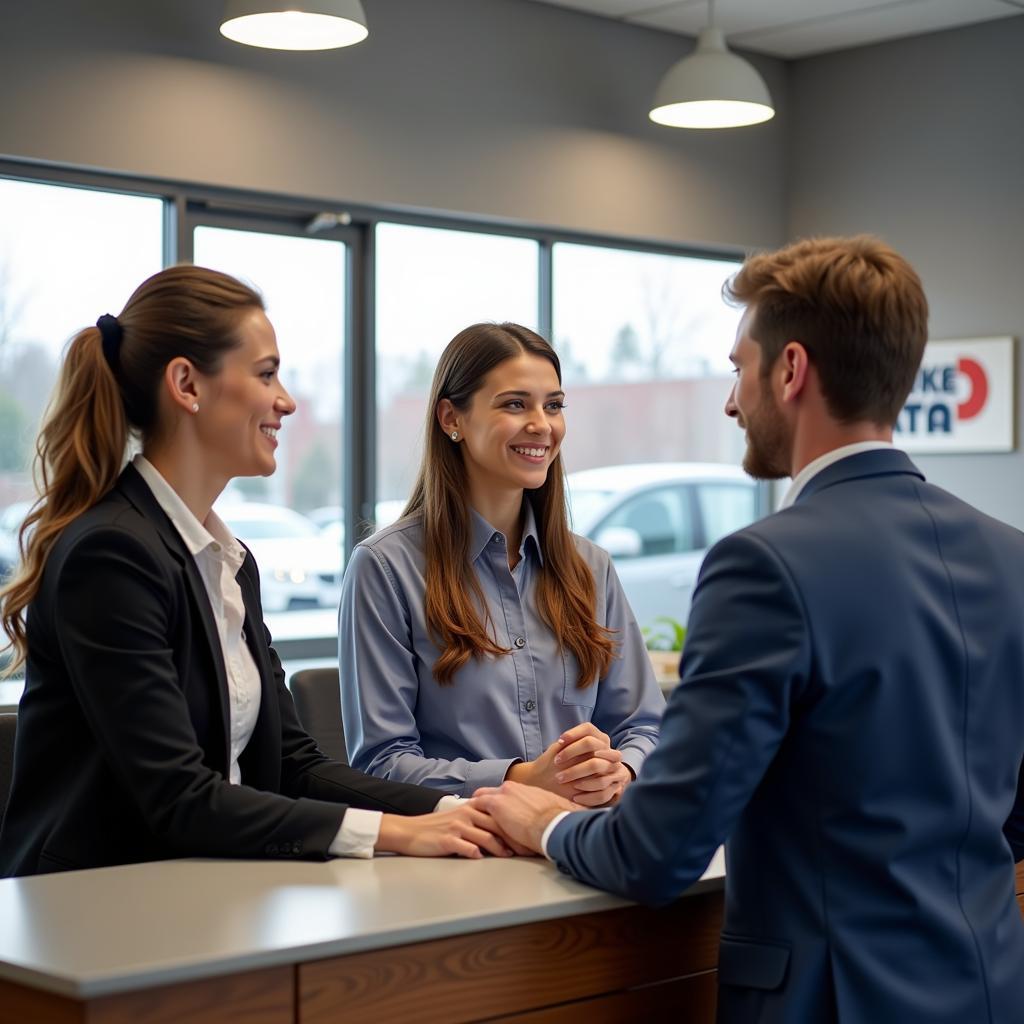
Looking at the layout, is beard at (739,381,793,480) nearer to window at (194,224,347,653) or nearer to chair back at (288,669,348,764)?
chair back at (288,669,348,764)

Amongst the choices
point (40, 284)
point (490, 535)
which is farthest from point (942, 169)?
point (490, 535)

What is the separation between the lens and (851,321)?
1.59 metres

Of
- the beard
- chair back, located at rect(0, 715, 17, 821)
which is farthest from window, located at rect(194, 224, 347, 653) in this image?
the beard

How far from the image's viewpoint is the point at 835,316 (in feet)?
5.24

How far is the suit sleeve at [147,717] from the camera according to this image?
5.65 ft

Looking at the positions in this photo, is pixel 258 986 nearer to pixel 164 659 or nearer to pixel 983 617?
pixel 164 659

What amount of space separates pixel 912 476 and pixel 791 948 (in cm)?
52

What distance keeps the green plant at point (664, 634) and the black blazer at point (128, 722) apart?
12.0 feet

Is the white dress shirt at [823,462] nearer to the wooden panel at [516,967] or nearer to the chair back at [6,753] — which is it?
the wooden panel at [516,967]

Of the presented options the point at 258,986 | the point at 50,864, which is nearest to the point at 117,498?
the point at 50,864

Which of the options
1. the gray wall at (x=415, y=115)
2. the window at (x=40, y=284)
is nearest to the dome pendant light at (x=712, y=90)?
the gray wall at (x=415, y=115)

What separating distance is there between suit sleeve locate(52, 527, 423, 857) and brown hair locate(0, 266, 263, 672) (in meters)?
0.15

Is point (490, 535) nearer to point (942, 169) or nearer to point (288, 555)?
point (288, 555)

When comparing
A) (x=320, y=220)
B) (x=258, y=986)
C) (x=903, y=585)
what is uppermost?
(x=320, y=220)
